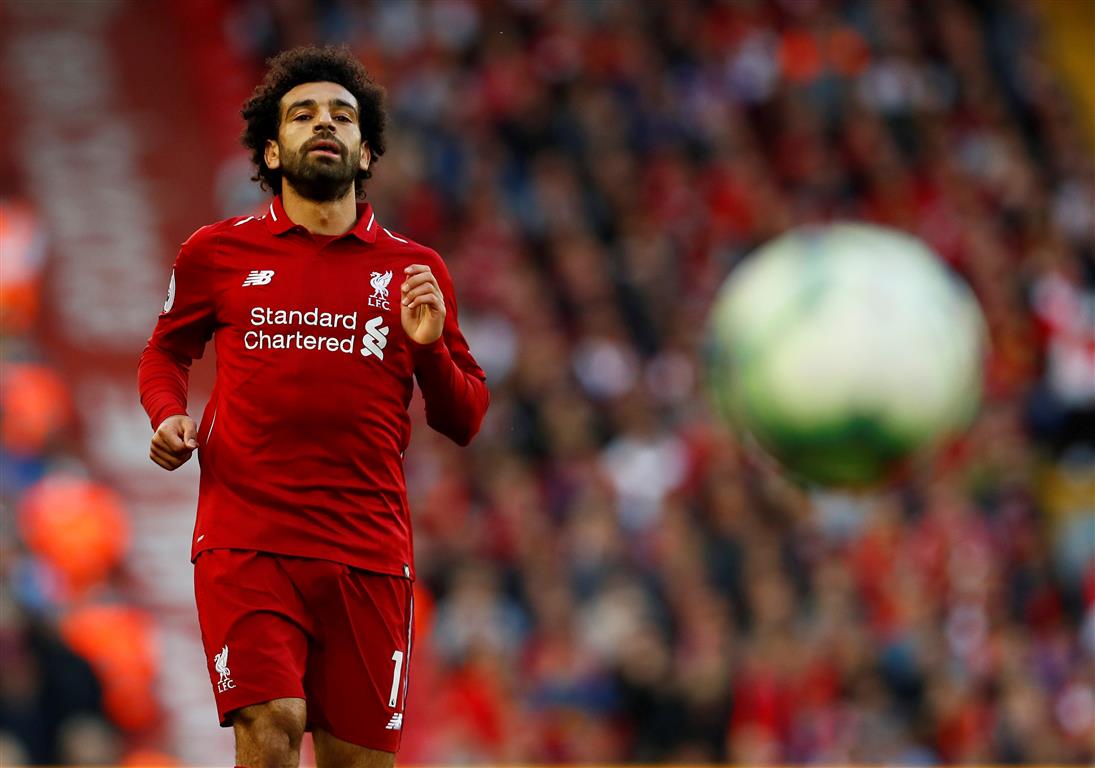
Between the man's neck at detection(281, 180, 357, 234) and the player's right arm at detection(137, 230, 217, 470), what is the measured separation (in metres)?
0.21

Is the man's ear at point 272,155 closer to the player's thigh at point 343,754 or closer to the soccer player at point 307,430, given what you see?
the soccer player at point 307,430

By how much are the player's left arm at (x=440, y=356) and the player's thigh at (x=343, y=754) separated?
739mm

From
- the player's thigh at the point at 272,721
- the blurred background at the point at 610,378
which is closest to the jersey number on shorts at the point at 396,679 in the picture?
the player's thigh at the point at 272,721

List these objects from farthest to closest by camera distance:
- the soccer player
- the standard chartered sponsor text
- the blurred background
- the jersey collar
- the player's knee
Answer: the blurred background
the jersey collar
the standard chartered sponsor text
the soccer player
the player's knee

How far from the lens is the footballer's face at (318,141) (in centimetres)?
486

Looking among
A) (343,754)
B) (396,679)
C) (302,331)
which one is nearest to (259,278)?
(302,331)

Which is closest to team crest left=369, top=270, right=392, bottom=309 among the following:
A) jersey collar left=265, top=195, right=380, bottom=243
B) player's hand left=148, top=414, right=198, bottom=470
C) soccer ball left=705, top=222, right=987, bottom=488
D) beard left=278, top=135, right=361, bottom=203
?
jersey collar left=265, top=195, right=380, bottom=243

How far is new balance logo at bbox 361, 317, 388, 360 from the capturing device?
15.9 feet

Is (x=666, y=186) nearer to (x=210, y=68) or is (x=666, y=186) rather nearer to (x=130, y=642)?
(x=210, y=68)

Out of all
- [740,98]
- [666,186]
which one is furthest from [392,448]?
[740,98]

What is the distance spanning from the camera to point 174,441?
4.66 meters

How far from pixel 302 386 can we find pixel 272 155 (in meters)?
0.60

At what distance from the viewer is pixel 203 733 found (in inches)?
445

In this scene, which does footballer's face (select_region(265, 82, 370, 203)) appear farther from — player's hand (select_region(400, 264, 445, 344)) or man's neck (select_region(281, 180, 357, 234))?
player's hand (select_region(400, 264, 445, 344))
